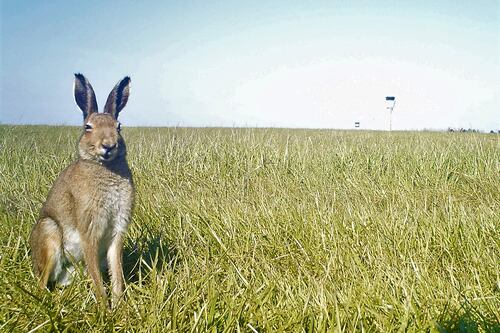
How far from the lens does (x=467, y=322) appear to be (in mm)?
1591

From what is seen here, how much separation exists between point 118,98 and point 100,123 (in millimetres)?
226

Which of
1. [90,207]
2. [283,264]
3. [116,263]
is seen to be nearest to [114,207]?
[90,207]

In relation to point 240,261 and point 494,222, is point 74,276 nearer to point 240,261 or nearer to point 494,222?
point 240,261

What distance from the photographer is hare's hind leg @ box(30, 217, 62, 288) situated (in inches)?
85.7

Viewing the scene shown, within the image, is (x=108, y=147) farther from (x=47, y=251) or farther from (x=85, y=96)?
(x=47, y=251)

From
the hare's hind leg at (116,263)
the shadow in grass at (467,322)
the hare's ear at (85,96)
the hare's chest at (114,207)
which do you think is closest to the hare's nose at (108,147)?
the hare's chest at (114,207)

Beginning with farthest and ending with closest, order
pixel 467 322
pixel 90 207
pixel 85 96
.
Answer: pixel 85 96 < pixel 90 207 < pixel 467 322

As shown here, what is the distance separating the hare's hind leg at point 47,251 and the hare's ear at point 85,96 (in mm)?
731

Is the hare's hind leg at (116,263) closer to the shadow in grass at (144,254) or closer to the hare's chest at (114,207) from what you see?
the hare's chest at (114,207)

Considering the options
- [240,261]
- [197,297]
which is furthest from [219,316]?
[240,261]

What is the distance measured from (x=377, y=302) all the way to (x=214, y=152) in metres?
4.86

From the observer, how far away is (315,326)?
1654mm

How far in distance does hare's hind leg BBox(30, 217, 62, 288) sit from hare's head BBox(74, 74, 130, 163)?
0.48 meters

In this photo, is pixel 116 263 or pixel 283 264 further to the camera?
pixel 283 264
